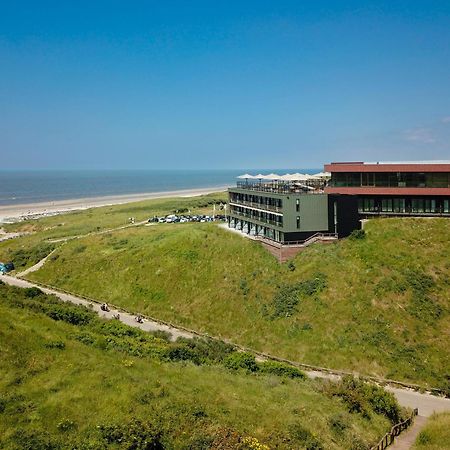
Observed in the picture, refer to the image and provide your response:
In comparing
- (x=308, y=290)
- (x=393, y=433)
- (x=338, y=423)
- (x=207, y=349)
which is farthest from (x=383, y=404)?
(x=308, y=290)

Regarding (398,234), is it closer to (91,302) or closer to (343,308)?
(343,308)

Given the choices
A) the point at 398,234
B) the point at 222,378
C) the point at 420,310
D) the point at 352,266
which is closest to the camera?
the point at 222,378

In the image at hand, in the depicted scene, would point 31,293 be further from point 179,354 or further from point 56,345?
point 56,345

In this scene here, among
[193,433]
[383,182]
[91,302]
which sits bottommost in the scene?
[91,302]

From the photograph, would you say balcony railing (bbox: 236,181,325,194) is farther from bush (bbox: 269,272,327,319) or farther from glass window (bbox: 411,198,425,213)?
bush (bbox: 269,272,327,319)

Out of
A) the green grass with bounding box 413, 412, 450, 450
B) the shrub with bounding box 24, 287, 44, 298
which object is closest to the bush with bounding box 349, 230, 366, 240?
the green grass with bounding box 413, 412, 450, 450

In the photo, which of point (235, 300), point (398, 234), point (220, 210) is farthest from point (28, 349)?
point (220, 210)
